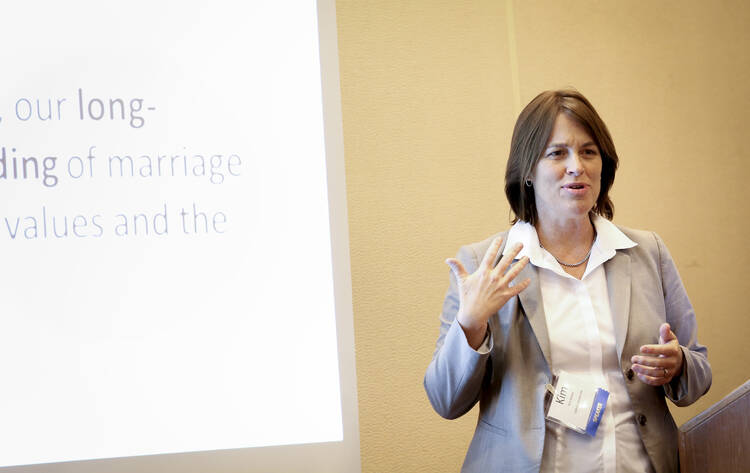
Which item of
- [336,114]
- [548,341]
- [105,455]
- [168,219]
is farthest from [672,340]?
[105,455]

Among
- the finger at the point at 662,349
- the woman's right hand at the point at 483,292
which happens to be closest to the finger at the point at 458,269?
the woman's right hand at the point at 483,292

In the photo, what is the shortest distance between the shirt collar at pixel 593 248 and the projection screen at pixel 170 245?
0.78m

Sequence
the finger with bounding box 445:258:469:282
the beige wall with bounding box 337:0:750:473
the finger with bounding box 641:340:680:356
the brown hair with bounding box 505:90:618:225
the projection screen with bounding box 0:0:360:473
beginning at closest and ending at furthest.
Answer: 1. the finger with bounding box 641:340:680:356
2. the finger with bounding box 445:258:469:282
3. the brown hair with bounding box 505:90:618:225
4. the projection screen with bounding box 0:0:360:473
5. the beige wall with bounding box 337:0:750:473

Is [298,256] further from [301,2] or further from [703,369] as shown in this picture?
[703,369]

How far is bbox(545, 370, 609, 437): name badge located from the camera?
59.7 inches

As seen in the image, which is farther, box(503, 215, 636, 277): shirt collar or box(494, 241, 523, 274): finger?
box(503, 215, 636, 277): shirt collar

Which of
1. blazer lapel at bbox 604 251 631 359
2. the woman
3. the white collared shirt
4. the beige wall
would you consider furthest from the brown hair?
the beige wall

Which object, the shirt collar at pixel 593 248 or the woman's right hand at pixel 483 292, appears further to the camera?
the shirt collar at pixel 593 248

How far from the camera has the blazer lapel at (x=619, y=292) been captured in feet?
5.25

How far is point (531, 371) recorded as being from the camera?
1601 mm

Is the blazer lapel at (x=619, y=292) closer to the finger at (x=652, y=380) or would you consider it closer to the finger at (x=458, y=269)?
the finger at (x=652, y=380)

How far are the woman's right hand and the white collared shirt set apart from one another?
129 mm

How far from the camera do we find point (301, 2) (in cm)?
247

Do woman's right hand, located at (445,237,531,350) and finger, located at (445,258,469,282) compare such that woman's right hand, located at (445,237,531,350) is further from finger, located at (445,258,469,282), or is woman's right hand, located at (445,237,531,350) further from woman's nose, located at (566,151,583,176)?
woman's nose, located at (566,151,583,176)
